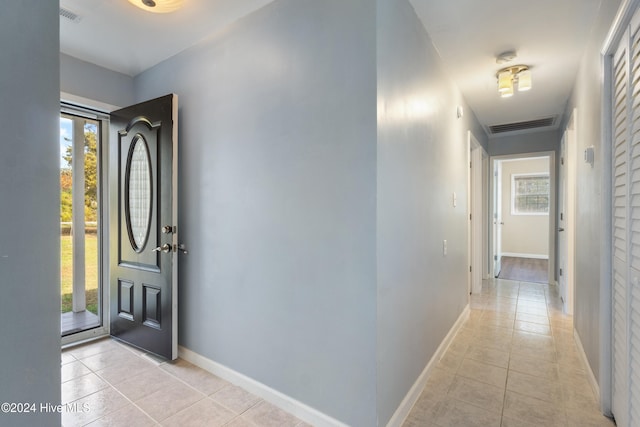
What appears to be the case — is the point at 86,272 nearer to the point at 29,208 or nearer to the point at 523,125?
the point at 29,208

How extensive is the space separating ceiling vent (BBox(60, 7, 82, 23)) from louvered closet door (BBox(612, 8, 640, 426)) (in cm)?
306

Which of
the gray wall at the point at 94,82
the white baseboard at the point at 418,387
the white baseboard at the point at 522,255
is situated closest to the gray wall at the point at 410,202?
the white baseboard at the point at 418,387

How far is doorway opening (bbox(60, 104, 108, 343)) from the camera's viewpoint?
3.04 metres

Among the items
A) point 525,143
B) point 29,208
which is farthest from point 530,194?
point 29,208

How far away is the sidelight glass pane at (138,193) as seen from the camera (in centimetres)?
254

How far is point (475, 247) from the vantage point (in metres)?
4.55

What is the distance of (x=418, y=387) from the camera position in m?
2.00

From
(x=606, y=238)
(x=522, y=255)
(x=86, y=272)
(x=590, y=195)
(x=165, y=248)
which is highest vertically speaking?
(x=590, y=195)

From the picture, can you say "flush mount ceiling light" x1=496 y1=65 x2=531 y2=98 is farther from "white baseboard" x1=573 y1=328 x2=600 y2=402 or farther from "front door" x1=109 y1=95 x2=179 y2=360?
"front door" x1=109 y1=95 x2=179 y2=360

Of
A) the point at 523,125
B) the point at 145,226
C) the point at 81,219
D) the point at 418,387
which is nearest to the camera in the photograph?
the point at 418,387

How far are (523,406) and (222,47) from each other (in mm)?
3028

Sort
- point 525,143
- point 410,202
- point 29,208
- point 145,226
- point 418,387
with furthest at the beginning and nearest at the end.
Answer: point 525,143 < point 145,226 < point 418,387 < point 410,202 < point 29,208

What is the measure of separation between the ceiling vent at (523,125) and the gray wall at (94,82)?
15.1ft

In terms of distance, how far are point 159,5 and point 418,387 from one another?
2.85 meters
